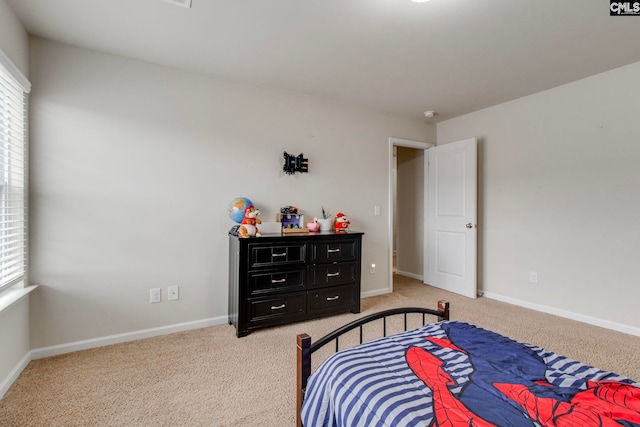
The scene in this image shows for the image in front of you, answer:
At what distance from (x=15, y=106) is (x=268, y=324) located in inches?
101

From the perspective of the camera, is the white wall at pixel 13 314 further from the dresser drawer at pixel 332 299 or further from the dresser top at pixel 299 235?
the dresser drawer at pixel 332 299

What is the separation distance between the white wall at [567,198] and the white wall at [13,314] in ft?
15.3

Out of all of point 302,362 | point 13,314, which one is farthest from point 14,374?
point 302,362

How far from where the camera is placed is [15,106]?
2117 mm

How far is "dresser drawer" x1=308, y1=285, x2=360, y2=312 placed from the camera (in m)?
3.05

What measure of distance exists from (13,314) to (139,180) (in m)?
1.26

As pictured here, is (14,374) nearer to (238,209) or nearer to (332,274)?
(238,209)

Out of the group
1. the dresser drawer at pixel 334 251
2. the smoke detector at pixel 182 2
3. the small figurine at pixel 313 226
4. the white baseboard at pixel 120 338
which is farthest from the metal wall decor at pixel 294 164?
the white baseboard at pixel 120 338

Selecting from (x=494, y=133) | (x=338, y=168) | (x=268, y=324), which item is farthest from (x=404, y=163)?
(x=268, y=324)

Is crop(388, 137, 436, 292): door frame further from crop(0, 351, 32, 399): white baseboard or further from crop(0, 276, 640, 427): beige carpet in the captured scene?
crop(0, 351, 32, 399): white baseboard

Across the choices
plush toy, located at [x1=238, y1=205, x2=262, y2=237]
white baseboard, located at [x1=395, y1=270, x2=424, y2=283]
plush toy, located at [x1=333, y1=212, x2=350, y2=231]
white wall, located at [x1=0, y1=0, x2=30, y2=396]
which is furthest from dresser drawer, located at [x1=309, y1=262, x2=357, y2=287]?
white wall, located at [x1=0, y1=0, x2=30, y2=396]

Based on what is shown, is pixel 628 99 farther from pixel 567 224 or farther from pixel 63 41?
pixel 63 41

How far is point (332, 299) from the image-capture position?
316 cm

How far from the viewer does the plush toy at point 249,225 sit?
2.71 meters
